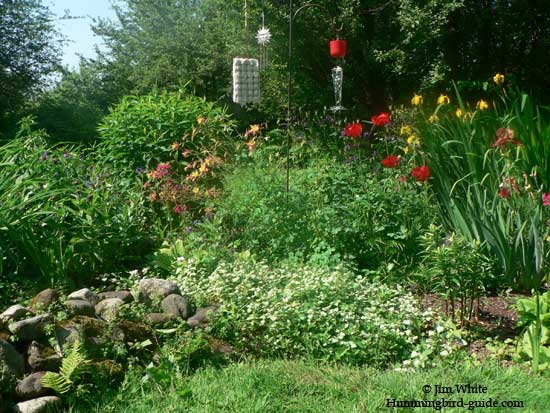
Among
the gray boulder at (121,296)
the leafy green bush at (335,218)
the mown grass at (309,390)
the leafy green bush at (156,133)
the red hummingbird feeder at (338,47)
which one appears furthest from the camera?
the leafy green bush at (156,133)

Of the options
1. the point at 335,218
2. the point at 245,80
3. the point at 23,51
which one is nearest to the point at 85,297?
the point at 335,218

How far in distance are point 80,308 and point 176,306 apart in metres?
0.62

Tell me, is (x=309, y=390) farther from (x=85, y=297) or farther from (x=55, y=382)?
(x=85, y=297)

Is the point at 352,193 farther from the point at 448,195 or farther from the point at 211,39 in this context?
the point at 211,39

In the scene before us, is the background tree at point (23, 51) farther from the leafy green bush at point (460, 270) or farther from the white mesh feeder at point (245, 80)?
the leafy green bush at point (460, 270)

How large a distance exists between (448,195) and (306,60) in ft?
22.0

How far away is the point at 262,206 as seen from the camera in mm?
5586

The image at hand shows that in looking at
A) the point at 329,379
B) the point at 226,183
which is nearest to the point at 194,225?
the point at 226,183

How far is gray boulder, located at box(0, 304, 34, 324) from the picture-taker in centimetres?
370

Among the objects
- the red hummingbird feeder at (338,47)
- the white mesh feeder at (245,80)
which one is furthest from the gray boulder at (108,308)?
the white mesh feeder at (245,80)

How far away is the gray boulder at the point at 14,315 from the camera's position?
3.70 metres

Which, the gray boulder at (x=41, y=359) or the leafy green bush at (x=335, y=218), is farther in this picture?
the leafy green bush at (x=335, y=218)

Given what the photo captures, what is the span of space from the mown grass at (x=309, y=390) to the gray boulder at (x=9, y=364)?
1.31 ft

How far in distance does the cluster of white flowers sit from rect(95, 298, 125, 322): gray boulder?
65 centimetres
